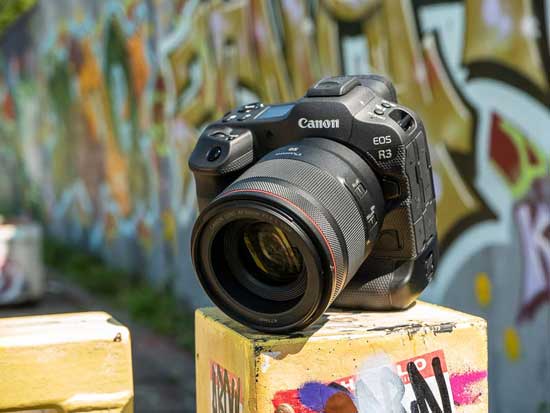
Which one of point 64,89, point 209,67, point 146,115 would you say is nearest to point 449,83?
point 209,67

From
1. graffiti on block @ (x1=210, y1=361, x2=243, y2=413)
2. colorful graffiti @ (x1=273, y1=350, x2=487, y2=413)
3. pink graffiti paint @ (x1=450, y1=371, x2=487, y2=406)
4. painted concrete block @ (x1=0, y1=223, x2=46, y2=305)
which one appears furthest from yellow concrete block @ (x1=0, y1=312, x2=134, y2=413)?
painted concrete block @ (x1=0, y1=223, x2=46, y2=305)

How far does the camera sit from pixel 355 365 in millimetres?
2234

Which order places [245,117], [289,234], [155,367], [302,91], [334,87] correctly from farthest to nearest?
[155,367] → [302,91] → [245,117] → [334,87] → [289,234]

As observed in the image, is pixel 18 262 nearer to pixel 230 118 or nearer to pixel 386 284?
pixel 230 118

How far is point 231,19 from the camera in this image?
19.6ft

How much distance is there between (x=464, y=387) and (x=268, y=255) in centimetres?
63

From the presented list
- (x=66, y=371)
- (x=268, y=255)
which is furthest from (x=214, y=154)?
(x=66, y=371)

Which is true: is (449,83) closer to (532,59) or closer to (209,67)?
(532,59)

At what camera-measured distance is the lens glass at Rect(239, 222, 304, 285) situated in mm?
2219

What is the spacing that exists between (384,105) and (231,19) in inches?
149

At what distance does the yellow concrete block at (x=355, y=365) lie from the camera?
2.17 meters

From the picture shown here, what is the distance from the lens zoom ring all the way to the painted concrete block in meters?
5.44

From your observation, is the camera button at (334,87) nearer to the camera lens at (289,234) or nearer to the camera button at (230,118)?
the camera lens at (289,234)

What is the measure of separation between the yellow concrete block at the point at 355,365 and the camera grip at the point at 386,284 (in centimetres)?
4
